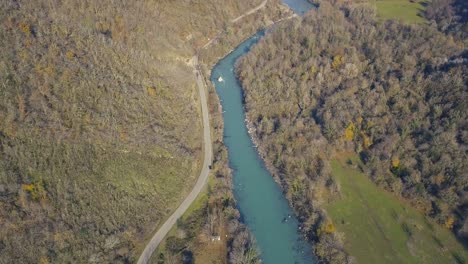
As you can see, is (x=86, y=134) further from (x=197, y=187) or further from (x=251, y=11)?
(x=251, y=11)

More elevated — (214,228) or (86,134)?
(86,134)

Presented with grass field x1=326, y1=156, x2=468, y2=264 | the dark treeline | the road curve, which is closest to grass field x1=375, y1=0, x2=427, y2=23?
the dark treeline

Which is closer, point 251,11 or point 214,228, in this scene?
point 214,228

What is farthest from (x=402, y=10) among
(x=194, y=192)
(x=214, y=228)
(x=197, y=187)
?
(x=214, y=228)

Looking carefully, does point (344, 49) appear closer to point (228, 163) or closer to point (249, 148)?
point (249, 148)

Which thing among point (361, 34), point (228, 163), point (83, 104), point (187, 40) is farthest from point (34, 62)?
point (361, 34)

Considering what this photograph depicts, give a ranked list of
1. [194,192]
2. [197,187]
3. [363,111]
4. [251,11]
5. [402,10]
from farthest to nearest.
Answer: [251,11] < [402,10] < [363,111] < [197,187] < [194,192]
